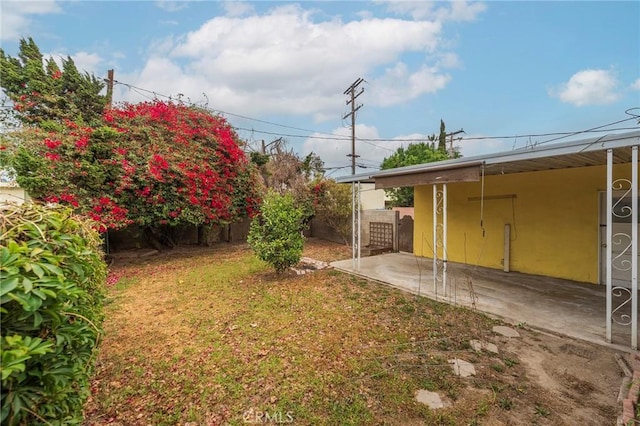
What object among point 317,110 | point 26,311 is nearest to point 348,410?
point 26,311

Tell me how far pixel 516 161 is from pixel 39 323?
5617 millimetres

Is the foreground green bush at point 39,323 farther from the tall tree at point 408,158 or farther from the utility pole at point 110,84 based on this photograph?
the tall tree at point 408,158

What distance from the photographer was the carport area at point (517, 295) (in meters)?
4.12

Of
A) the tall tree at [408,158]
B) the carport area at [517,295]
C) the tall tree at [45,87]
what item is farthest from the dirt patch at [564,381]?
the tall tree at [408,158]

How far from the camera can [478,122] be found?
15648 mm

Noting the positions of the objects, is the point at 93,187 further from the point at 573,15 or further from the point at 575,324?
the point at 573,15

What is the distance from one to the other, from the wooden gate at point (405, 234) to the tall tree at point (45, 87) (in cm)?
1058

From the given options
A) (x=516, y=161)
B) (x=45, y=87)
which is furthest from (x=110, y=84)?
(x=516, y=161)

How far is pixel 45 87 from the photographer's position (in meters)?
9.88

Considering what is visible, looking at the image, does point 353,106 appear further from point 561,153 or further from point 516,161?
point 561,153

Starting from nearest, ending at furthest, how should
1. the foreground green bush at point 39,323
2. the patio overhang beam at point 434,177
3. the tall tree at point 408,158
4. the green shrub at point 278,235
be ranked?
the foreground green bush at point 39,323, the patio overhang beam at point 434,177, the green shrub at point 278,235, the tall tree at point 408,158

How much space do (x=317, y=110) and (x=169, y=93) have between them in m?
7.49

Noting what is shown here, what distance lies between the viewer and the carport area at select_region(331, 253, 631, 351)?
4.12 m

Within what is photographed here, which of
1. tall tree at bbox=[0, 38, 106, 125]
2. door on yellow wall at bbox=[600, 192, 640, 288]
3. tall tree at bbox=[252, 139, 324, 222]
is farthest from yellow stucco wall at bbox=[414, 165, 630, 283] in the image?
tall tree at bbox=[0, 38, 106, 125]
